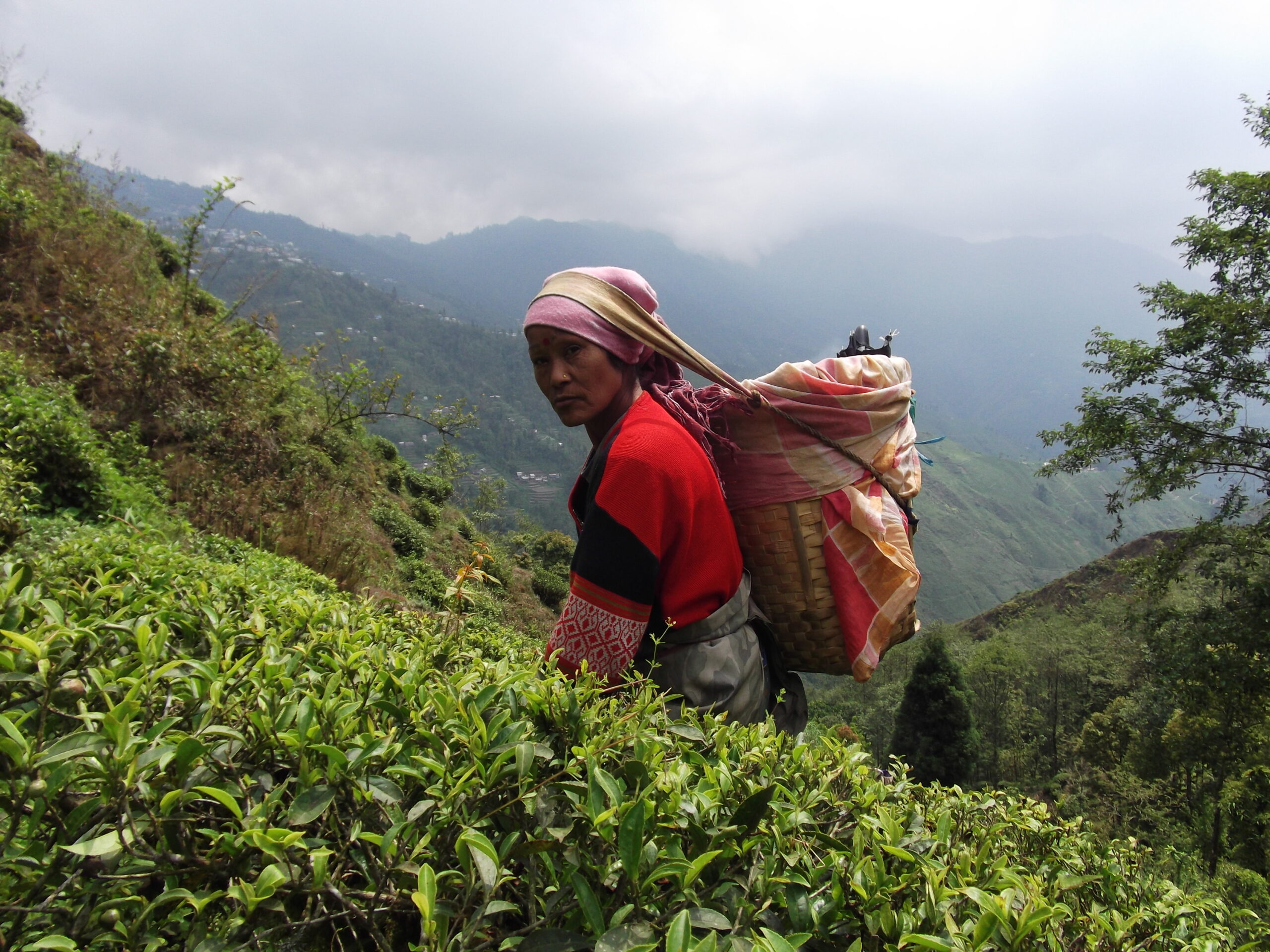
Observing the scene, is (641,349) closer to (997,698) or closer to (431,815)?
(431,815)

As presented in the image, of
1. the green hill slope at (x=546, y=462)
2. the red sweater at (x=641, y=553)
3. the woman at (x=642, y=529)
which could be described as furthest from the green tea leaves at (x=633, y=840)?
the green hill slope at (x=546, y=462)

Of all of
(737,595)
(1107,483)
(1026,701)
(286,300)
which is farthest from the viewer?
(1107,483)

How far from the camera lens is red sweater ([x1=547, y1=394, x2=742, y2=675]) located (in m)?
1.76

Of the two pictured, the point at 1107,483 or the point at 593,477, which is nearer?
the point at 593,477

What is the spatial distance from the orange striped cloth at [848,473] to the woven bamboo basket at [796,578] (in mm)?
27

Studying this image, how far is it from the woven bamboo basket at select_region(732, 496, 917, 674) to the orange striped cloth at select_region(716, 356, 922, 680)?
0.09ft

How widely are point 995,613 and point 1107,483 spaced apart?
15051 cm

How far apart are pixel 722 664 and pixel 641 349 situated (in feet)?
3.39

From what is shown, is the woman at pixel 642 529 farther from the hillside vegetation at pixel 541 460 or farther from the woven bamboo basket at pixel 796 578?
the hillside vegetation at pixel 541 460

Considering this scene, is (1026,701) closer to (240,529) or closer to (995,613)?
(995,613)

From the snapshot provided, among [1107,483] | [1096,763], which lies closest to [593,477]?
[1096,763]

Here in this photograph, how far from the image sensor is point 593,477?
2049mm

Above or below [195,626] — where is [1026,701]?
below

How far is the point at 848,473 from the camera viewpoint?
2.19 metres
